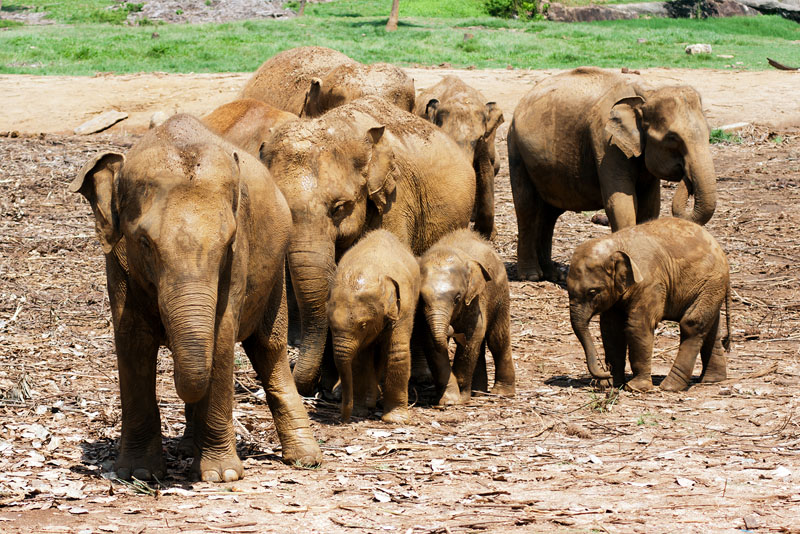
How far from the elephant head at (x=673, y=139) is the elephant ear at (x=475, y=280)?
3.04m

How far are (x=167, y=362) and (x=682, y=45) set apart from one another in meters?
27.2

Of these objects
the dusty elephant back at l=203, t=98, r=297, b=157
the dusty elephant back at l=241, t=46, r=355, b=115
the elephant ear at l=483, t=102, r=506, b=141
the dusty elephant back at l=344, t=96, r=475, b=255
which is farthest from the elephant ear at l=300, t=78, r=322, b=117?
the elephant ear at l=483, t=102, r=506, b=141

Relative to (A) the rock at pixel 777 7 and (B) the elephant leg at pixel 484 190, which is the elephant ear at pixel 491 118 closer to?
(B) the elephant leg at pixel 484 190

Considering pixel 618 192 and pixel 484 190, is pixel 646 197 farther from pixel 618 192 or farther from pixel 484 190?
pixel 484 190

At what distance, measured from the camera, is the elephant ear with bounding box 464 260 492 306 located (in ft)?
26.1

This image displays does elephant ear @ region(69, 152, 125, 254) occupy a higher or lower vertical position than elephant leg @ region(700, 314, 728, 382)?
higher

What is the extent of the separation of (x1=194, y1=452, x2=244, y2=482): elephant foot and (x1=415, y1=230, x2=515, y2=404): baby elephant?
226 centimetres

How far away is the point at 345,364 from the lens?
712 centimetres

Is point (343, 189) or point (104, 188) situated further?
point (343, 189)

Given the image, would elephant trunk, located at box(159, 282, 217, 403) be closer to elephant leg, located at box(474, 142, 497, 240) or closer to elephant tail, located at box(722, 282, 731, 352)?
elephant tail, located at box(722, 282, 731, 352)

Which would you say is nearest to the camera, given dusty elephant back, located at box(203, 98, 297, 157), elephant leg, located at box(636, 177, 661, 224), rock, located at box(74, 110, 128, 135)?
dusty elephant back, located at box(203, 98, 297, 157)

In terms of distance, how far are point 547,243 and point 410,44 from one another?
21821 mm

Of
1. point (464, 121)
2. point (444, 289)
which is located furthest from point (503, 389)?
point (464, 121)

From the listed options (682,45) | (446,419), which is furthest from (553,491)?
(682,45)
